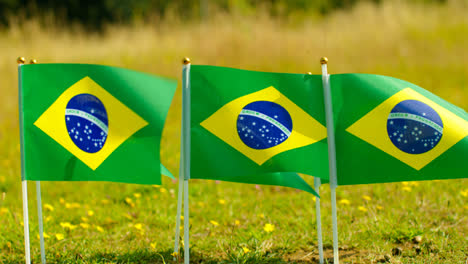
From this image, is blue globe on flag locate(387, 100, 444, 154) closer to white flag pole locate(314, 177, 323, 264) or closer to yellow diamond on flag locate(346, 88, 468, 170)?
yellow diamond on flag locate(346, 88, 468, 170)

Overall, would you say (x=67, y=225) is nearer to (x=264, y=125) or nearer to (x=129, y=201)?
(x=129, y=201)

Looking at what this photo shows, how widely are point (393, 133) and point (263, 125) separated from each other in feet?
2.26

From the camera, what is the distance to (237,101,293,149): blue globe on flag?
2.46 metres

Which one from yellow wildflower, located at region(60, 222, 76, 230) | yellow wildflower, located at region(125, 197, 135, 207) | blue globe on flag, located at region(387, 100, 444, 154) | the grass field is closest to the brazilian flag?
blue globe on flag, located at region(387, 100, 444, 154)

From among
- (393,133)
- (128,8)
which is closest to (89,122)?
(393,133)

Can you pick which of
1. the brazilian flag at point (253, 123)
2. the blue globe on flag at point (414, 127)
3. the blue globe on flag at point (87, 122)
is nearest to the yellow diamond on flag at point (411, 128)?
the blue globe on flag at point (414, 127)

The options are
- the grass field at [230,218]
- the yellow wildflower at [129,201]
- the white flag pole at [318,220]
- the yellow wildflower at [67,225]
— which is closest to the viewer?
the white flag pole at [318,220]

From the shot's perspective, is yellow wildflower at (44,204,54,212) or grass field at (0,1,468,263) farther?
yellow wildflower at (44,204,54,212)

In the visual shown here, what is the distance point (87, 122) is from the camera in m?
2.61

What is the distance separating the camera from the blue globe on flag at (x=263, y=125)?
2.46 meters

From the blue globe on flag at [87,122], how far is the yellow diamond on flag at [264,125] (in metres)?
0.62

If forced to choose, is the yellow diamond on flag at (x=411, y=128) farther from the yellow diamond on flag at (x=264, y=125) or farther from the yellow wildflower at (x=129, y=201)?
the yellow wildflower at (x=129, y=201)

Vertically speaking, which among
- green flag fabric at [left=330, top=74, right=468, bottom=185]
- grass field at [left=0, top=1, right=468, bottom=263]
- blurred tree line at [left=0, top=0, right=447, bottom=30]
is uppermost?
blurred tree line at [left=0, top=0, right=447, bottom=30]

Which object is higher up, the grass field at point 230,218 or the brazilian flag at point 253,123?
A: the brazilian flag at point 253,123
